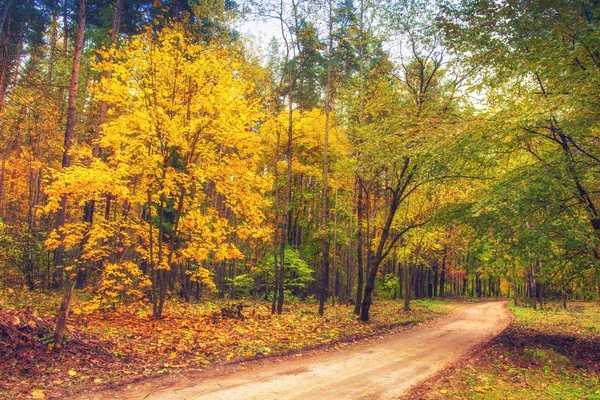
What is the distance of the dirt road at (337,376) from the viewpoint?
629cm

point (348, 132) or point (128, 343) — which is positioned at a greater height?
point (348, 132)

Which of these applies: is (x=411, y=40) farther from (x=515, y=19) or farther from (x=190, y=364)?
(x=190, y=364)

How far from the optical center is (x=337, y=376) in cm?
759

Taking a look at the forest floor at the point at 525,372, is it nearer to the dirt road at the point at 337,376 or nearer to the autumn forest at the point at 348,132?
the dirt road at the point at 337,376

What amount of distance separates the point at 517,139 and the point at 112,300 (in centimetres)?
1302

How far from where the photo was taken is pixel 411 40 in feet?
49.9

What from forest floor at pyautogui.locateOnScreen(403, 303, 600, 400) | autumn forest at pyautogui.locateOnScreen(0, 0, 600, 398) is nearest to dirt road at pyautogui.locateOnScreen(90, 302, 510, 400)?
forest floor at pyautogui.locateOnScreen(403, 303, 600, 400)

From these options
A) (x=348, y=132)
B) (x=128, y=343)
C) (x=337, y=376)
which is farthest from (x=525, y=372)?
(x=348, y=132)

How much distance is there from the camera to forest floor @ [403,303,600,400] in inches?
272

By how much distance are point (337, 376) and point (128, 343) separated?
4.91 meters

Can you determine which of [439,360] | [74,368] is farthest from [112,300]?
[439,360]

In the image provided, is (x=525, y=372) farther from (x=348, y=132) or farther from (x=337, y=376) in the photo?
(x=348, y=132)

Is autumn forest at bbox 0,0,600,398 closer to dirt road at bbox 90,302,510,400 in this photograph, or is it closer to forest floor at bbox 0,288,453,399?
forest floor at bbox 0,288,453,399

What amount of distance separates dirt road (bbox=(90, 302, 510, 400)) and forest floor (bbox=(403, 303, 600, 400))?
53cm
